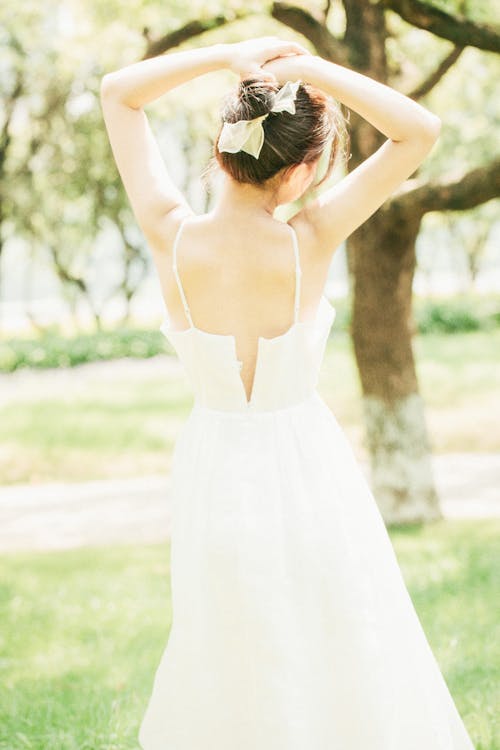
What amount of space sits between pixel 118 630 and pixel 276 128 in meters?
3.21

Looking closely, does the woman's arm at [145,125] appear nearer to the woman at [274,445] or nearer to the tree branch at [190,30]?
the woman at [274,445]

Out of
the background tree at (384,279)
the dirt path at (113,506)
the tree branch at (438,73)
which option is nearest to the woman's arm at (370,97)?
the background tree at (384,279)

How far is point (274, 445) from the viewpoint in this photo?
218cm

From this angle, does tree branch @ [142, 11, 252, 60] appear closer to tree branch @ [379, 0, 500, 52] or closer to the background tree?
the background tree

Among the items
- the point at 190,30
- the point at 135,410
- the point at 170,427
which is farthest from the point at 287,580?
the point at 135,410

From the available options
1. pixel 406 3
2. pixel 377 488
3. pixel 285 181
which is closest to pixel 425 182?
pixel 406 3

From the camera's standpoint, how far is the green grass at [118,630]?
3.42 meters

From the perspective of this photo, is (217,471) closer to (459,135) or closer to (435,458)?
(435,458)

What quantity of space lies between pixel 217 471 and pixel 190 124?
2277 centimetres

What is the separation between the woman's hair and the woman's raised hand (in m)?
0.02

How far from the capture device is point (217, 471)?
2.21m

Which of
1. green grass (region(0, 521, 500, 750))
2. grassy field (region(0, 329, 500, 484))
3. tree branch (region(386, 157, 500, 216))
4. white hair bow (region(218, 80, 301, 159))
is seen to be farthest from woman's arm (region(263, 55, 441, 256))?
grassy field (region(0, 329, 500, 484))

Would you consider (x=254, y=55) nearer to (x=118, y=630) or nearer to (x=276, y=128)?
(x=276, y=128)

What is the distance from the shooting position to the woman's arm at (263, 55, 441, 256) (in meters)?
2.06
